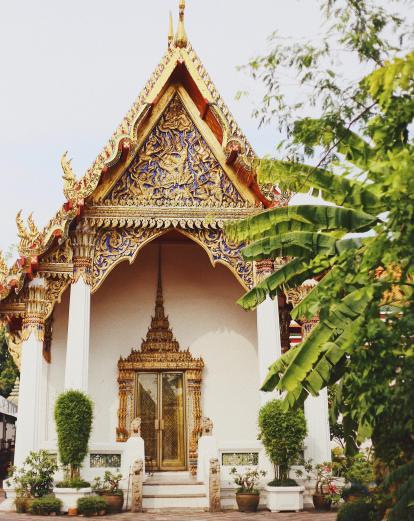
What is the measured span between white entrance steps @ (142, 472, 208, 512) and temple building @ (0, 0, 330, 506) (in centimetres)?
48

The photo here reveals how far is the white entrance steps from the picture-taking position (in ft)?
32.3

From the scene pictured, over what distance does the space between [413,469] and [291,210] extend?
9.01ft

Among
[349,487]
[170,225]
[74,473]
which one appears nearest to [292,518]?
[349,487]

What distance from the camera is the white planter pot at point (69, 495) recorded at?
9.33m

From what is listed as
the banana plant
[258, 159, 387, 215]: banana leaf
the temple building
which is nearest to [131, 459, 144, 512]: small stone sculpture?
the temple building

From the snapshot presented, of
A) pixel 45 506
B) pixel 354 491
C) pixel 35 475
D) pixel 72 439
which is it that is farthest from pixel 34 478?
pixel 354 491

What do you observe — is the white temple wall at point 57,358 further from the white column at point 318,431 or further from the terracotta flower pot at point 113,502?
the white column at point 318,431

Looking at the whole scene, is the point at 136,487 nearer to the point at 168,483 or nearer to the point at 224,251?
the point at 168,483

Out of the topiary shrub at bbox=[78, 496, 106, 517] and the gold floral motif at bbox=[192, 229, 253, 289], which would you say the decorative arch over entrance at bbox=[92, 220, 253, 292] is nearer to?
the gold floral motif at bbox=[192, 229, 253, 289]

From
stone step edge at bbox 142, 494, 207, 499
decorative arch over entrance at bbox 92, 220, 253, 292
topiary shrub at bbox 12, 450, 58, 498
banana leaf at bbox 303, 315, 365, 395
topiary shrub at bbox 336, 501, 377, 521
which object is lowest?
topiary shrub at bbox 336, 501, 377, 521

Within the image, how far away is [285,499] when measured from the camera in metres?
9.64

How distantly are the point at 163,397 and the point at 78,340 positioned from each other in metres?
2.44

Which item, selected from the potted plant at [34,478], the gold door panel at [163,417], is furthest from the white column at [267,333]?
the potted plant at [34,478]

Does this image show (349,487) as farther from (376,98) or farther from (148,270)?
(376,98)
